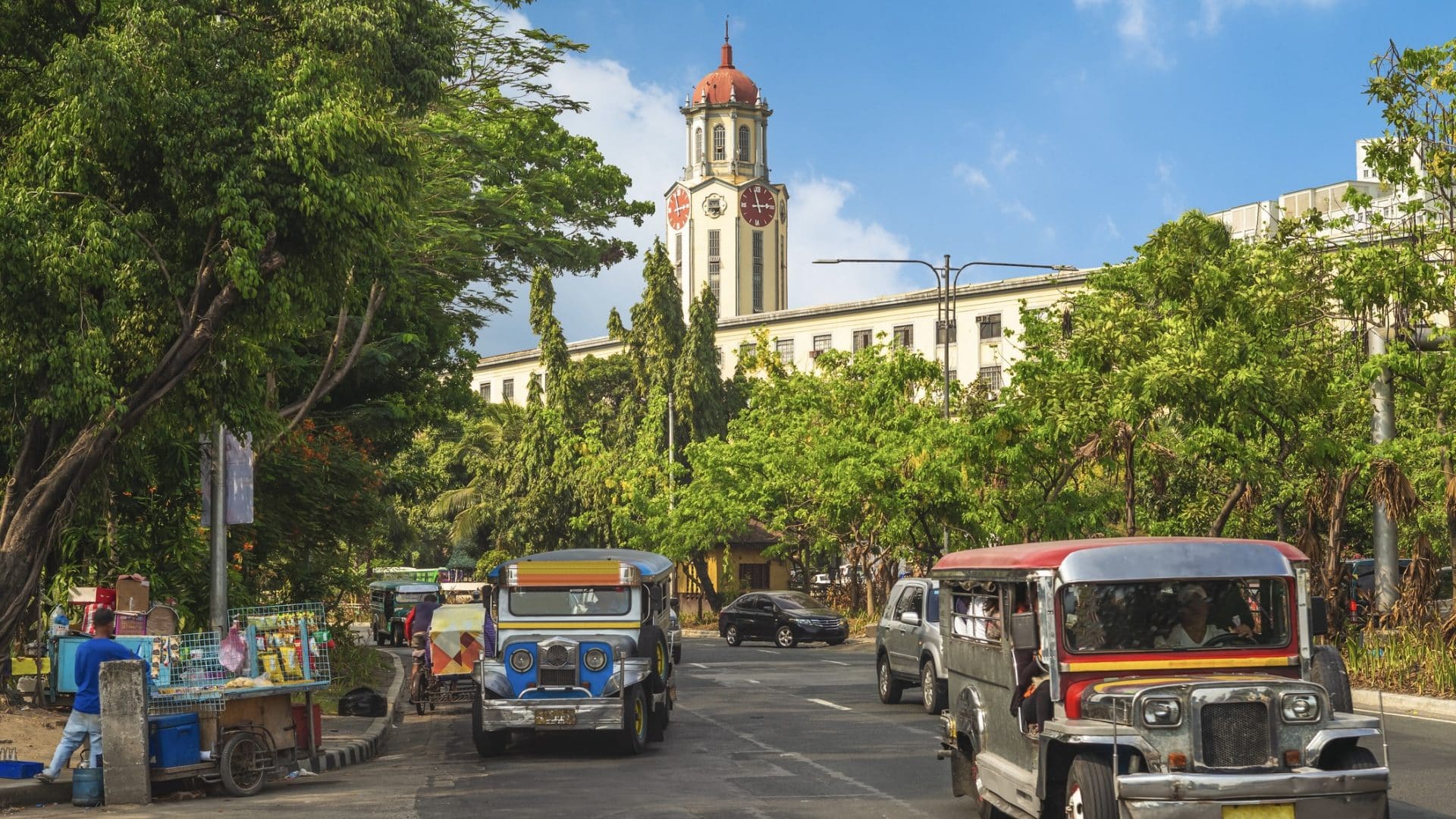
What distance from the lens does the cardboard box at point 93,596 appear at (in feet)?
64.4

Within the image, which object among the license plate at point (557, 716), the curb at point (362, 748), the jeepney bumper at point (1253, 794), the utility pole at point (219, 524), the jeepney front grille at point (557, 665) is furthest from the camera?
the utility pole at point (219, 524)

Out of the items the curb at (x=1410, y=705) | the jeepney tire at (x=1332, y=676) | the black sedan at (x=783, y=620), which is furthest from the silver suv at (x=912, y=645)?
the black sedan at (x=783, y=620)

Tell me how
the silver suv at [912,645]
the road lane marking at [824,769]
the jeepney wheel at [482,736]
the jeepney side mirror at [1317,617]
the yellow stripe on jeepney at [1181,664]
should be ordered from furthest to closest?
the silver suv at [912,645], the jeepney wheel at [482,736], the road lane marking at [824,769], the jeepney side mirror at [1317,617], the yellow stripe on jeepney at [1181,664]

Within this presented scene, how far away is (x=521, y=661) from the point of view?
1789 cm

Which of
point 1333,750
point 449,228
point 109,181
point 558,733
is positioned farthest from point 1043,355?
point 1333,750

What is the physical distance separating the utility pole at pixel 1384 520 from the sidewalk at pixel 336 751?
15.5 m

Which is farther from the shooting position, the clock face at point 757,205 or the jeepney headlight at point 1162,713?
the clock face at point 757,205

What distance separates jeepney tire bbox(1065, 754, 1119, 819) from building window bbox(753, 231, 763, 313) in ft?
419

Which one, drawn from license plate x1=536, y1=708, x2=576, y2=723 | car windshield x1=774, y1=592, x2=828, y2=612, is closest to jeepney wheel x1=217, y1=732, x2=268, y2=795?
license plate x1=536, y1=708, x2=576, y2=723

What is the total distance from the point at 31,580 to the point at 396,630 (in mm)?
36634

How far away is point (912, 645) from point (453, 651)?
22.3 feet

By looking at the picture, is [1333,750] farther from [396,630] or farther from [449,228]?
[396,630]

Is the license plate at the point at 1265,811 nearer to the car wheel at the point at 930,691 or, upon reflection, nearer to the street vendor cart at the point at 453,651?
the car wheel at the point at 930,691

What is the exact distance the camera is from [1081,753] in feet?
31.5
